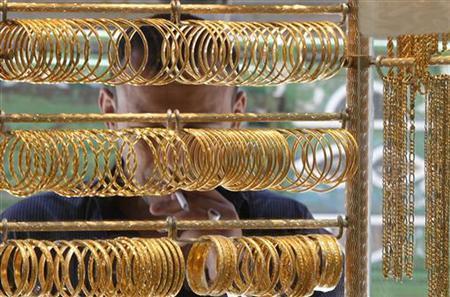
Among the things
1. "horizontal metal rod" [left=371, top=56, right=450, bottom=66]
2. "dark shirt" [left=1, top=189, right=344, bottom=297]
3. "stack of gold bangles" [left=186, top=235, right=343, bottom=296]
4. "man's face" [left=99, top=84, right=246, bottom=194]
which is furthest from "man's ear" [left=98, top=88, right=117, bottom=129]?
"horizontal metal rod" [left=371, top=56, right=450, bottom=66]

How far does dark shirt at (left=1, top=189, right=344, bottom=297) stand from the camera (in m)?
2.00

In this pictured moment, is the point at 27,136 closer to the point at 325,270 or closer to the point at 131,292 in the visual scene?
the point at 131,292

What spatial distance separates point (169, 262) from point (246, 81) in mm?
288

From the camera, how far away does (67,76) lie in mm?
1722

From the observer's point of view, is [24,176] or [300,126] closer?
[24,176]

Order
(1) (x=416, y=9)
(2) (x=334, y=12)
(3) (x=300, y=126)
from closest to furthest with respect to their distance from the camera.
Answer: (1) (x=416, y=9) < (2) (x=334, y=12) < (3) (x=300, y=126)

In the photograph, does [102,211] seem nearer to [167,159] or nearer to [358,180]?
[167,159]

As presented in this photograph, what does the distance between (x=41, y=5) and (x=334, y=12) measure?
437 millimetres

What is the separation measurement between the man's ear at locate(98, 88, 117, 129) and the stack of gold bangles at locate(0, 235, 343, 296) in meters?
0.32

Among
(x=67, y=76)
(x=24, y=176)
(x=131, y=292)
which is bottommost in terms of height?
(x=131, y=292)

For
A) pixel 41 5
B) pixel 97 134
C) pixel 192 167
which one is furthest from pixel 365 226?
pixel 41 5

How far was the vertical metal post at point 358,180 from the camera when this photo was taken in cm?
182

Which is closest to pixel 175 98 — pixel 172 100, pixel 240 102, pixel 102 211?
pixel 172 100

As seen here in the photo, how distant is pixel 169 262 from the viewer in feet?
5.65
